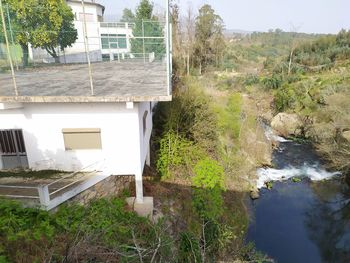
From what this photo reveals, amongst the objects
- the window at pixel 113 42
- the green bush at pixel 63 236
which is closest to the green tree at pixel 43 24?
the window at pixel 113 42

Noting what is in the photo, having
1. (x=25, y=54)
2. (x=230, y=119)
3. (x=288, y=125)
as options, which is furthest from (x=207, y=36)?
(x=25, y=54)

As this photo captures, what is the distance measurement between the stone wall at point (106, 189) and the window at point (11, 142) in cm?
244

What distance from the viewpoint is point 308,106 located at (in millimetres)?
26594

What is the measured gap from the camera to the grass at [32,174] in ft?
26.1

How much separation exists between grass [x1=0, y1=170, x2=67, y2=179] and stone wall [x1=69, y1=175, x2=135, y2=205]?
104 centimetres

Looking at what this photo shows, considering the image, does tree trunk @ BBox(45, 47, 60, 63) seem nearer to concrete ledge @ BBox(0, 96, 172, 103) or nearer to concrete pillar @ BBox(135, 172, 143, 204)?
concrete ledge @ BBox(0, 96, 172, 103)

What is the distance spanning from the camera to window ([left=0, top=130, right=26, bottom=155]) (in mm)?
8211

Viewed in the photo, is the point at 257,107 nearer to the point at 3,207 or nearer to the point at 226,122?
the point at 226,122

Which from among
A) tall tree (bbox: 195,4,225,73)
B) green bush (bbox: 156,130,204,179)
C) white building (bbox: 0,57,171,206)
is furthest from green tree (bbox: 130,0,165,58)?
tall tree (bbox: 195,4,225,73)

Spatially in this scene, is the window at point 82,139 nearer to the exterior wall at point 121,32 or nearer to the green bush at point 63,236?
the green bush at point 63,236

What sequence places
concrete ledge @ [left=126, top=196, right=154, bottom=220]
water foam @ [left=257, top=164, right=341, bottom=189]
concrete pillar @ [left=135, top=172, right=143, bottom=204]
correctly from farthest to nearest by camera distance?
water foam @ [left=257, top=164, right=341, bottom=189] → concrete ledge @ [left=126, top=196, right=154, bottom=220] → concrete pillar @ [left=135, top=172, right=143, bottom=204]

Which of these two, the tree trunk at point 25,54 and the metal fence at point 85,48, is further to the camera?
the tree trunk at point 25,54

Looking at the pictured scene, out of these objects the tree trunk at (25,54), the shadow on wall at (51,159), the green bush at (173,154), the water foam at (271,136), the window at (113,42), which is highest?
the window at (113,42)

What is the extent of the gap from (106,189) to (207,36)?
2936 centimetres
